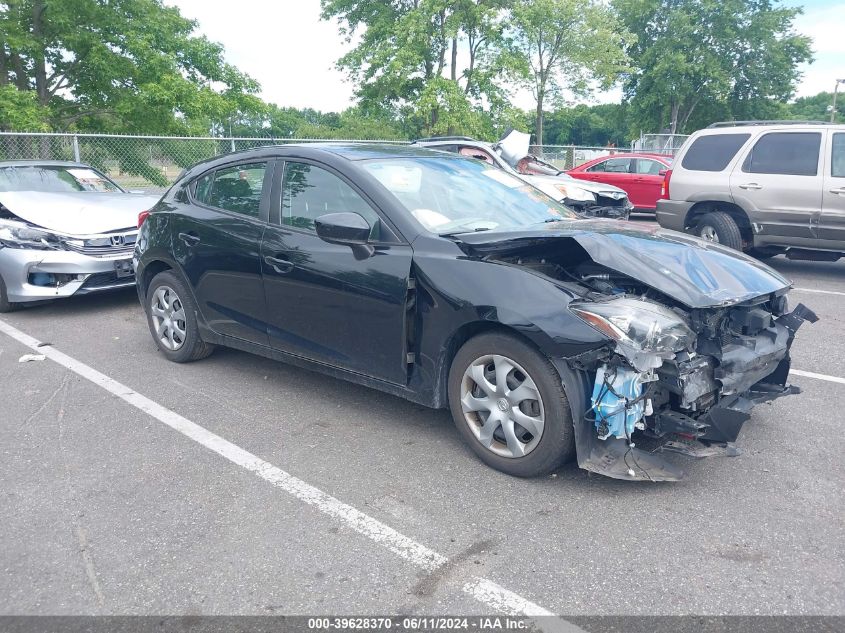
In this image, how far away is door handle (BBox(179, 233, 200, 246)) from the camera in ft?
16.1

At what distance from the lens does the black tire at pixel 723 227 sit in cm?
878

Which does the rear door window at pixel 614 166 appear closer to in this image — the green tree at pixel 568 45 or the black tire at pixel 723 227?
the black tire at pixel 723 227

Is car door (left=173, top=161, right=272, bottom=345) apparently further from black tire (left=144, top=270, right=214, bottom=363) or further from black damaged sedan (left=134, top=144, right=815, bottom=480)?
black tire (left=144, top=270, right=214, bottom=363)

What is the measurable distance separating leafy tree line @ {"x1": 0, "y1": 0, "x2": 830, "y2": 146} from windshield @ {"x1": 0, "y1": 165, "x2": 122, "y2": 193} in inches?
392

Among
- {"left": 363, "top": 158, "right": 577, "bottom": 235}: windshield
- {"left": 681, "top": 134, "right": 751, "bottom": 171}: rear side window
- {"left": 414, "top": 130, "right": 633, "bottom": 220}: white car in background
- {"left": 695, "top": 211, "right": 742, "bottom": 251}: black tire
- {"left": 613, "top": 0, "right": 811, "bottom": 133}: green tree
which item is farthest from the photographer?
{"left": 613, "top": 0, "right": 811, "bottom": 133}: green tree

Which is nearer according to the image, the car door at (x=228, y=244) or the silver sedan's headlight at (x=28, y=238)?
the car door at (x=228, y=244)

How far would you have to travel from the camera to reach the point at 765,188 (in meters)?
8.57

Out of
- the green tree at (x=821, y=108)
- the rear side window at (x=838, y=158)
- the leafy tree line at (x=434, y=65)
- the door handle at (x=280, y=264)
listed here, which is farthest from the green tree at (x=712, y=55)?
the door handle at (x=280, y=264)

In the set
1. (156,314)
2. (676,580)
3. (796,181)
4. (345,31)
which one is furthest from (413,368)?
(345,31)

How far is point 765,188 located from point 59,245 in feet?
Answer: 27.2

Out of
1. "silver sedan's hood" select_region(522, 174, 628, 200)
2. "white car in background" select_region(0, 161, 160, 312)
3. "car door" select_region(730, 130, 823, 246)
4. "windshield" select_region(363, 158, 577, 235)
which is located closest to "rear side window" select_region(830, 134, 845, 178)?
"car door" select_region(730, 130, 823, 246)

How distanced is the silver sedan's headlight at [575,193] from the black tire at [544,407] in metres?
7.91

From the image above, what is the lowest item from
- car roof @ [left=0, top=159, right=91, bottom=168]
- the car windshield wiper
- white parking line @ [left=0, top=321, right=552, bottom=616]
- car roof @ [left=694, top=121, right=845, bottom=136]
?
white parking line @ [left=0, top=321, right=552, bottom=616]

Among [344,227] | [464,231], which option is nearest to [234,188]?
[344,227]
